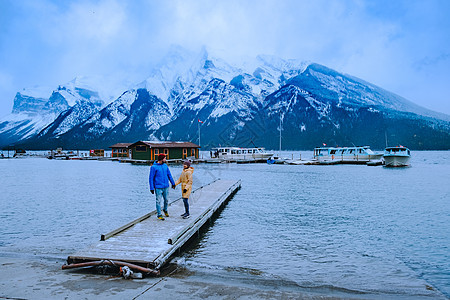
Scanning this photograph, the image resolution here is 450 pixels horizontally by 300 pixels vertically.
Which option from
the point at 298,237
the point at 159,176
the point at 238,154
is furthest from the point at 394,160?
the point at 159,176

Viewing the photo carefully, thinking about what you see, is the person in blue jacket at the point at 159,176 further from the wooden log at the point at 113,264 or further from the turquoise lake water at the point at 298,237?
the wooden log at the point at 113,264

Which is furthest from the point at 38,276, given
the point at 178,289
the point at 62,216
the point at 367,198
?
the point at 367,198

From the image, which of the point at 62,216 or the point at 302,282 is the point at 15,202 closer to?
the point at 62,216

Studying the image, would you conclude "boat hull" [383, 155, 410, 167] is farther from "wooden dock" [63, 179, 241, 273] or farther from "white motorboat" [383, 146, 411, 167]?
"wooden dock" [63, 179, 241, 273]

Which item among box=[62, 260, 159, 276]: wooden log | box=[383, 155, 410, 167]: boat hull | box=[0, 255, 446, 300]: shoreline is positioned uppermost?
box=[383, 155, 410, 167]: boat hull

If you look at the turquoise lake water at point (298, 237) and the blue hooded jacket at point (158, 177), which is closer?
the turquoise lake water at point (298, 237)

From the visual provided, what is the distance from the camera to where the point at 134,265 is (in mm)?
8789

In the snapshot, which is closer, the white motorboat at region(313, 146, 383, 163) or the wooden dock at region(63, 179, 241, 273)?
the wooden dock at region(63, 179, 241, 273)

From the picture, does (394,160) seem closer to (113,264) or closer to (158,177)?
(158,177)

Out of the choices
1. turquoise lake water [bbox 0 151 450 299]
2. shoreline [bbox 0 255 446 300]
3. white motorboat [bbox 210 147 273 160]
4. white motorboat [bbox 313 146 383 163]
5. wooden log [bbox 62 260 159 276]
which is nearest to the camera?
shoreline [bbox 0 255 446 300]

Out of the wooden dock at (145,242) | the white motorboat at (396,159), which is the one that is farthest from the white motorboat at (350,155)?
the wooden dock at (145,242)

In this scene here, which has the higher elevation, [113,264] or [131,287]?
[113,264]

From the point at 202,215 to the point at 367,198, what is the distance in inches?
701

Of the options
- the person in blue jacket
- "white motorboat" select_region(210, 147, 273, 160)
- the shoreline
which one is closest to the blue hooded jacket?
the person in blue jacket
